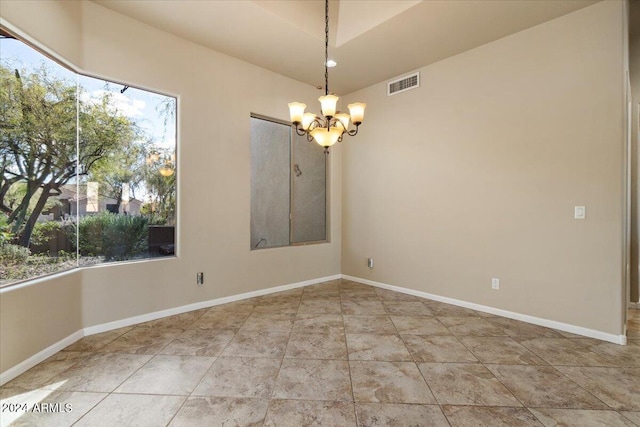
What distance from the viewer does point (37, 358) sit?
2.48 m

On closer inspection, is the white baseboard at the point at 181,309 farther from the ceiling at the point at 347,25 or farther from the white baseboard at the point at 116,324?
the ceiling at the point at 347,25

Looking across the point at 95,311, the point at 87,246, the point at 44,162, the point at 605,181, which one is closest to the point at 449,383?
the point at 605,181

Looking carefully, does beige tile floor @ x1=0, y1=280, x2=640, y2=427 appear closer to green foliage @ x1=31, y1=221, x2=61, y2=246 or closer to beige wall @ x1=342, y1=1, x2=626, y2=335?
beige wall @ x1=342, y1=1, x2=626, y2=335

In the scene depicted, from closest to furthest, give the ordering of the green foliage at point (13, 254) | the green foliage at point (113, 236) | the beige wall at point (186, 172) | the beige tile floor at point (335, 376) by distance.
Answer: the beige tile floor at point (335, 376) < the green foliage at point (13, 254) < the beige wall at point (186, 172) < the green foliage at point (113, 236)

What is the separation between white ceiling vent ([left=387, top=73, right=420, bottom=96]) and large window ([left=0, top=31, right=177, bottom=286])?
10.1 ft

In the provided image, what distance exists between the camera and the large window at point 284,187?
449 cm

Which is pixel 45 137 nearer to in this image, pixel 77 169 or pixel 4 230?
pixel 77 169

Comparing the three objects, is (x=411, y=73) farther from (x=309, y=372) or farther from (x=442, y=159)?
(x=309, y=372)

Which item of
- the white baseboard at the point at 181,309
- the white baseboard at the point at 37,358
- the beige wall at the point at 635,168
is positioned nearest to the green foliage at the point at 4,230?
the white baseboard at the point at 37,358

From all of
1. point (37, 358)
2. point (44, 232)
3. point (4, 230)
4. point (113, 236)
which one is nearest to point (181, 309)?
point (113, 236)

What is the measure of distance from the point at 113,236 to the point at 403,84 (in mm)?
4247

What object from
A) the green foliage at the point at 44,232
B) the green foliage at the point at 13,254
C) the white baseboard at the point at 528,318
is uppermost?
the green foliage at the point at 44,232

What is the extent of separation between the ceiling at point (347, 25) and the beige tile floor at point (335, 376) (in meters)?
3.22

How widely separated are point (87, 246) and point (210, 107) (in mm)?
2092
